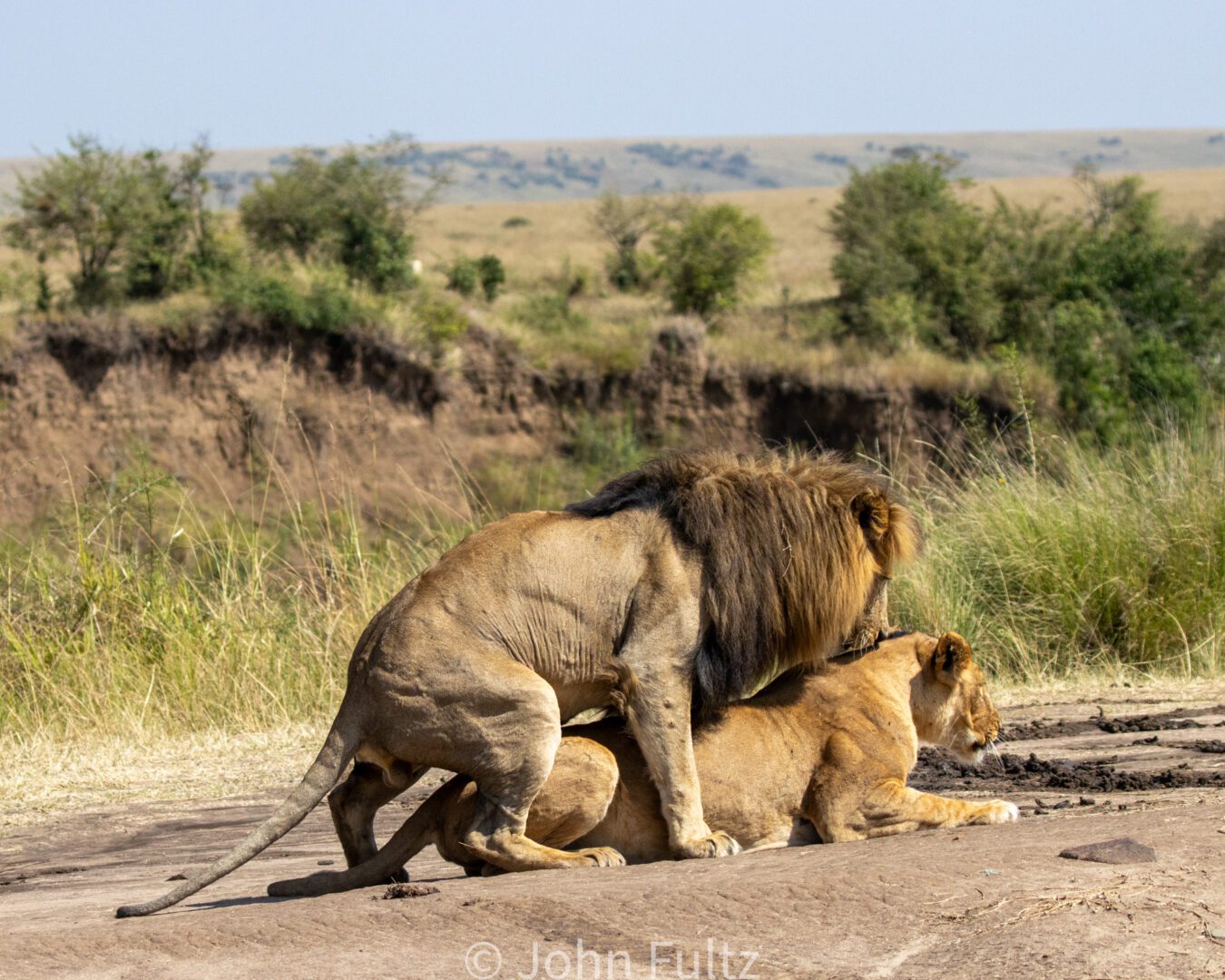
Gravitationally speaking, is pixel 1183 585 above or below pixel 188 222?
below

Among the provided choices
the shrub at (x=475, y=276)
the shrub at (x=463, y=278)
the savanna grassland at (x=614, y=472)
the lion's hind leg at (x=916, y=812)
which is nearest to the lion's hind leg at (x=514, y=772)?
the lion's hind leg at (x=916, y=812)

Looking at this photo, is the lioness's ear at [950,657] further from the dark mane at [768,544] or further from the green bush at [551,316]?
the green bush at [551,316]

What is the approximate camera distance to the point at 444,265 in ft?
130

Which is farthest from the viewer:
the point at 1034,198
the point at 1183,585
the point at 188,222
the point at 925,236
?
the point at 1034,198

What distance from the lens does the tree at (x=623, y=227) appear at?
44.9 m

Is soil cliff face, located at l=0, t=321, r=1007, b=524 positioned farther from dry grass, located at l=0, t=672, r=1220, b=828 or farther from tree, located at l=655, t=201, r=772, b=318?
dry grass, located at l=0, t=672, r=1220, b=828

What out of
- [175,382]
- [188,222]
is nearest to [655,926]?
[175,382]

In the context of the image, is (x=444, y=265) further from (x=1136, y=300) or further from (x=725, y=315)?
(x=1136, y=300)

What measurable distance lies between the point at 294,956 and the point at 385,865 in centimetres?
98

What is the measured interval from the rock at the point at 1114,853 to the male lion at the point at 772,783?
0.78 metres

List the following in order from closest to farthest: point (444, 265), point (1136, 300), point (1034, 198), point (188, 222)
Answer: point (1136, 300), point (188, 222), point (444, 265), point (1034, 198)

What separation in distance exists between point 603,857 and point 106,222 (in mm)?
29507

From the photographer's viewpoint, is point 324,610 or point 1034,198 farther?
point 1034,198

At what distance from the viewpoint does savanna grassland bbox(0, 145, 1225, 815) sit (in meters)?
9.98
